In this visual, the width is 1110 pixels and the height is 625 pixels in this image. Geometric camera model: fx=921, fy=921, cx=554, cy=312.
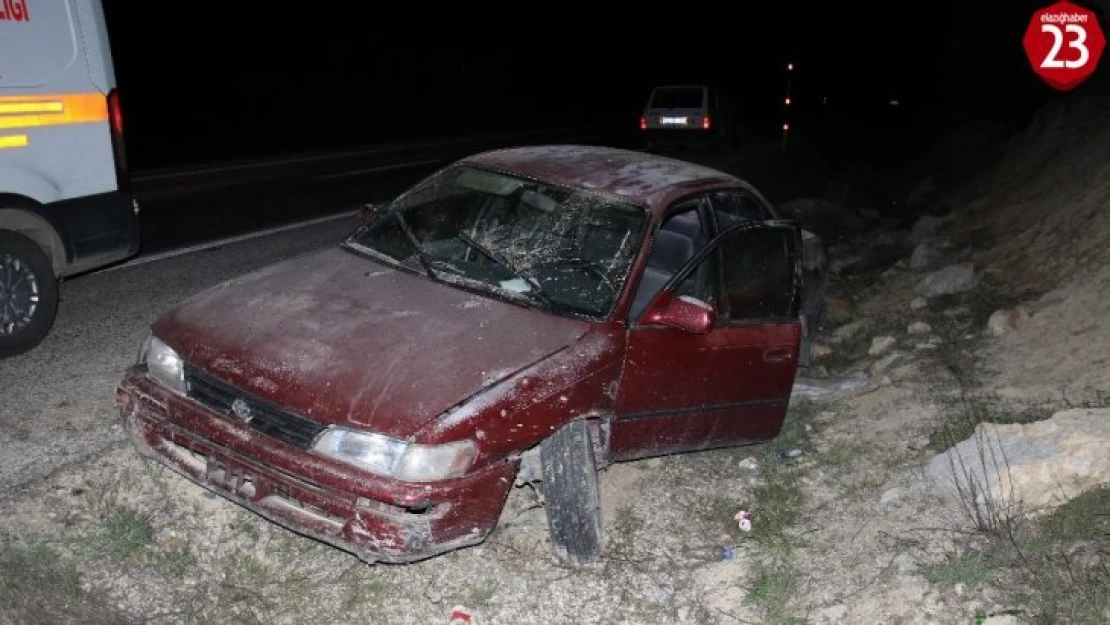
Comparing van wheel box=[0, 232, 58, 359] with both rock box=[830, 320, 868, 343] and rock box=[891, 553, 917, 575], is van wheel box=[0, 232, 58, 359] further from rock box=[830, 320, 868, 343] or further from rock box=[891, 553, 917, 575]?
rock box=[830, 320, 868, 343]

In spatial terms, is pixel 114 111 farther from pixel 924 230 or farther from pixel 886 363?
pixel 924 230

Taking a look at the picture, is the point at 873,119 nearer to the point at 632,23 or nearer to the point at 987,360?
the point at 632,23

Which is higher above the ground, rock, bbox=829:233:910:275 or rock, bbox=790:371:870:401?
rock, bbox=790:371:870:401

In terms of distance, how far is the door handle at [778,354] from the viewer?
4871mm

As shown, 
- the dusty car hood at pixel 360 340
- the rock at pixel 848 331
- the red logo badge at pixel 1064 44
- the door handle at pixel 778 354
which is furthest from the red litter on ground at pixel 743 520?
the red logo badge at pixel 1064 44

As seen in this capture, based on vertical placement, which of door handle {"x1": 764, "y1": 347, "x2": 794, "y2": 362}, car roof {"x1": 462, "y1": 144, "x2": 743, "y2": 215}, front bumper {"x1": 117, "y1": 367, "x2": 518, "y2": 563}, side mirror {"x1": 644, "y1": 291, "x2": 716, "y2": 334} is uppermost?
car roof {"x1": 462, "y1": 144, "x2": 743, "y2": 215}

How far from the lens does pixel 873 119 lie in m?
37.1

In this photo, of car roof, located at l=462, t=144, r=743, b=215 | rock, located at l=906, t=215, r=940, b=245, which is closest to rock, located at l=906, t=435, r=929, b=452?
car roof, located at l=462, t=144, r=743, b=215

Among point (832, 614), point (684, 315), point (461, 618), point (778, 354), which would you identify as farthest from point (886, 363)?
point (461, 618)

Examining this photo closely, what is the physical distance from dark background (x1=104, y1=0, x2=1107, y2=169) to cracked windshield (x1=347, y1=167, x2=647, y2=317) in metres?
13.5

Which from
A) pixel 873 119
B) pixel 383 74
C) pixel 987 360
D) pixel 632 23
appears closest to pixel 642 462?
pixel 987 360

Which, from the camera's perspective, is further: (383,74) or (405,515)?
(383,74)

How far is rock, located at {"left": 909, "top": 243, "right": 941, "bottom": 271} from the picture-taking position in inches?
382

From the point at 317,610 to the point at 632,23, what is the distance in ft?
185
